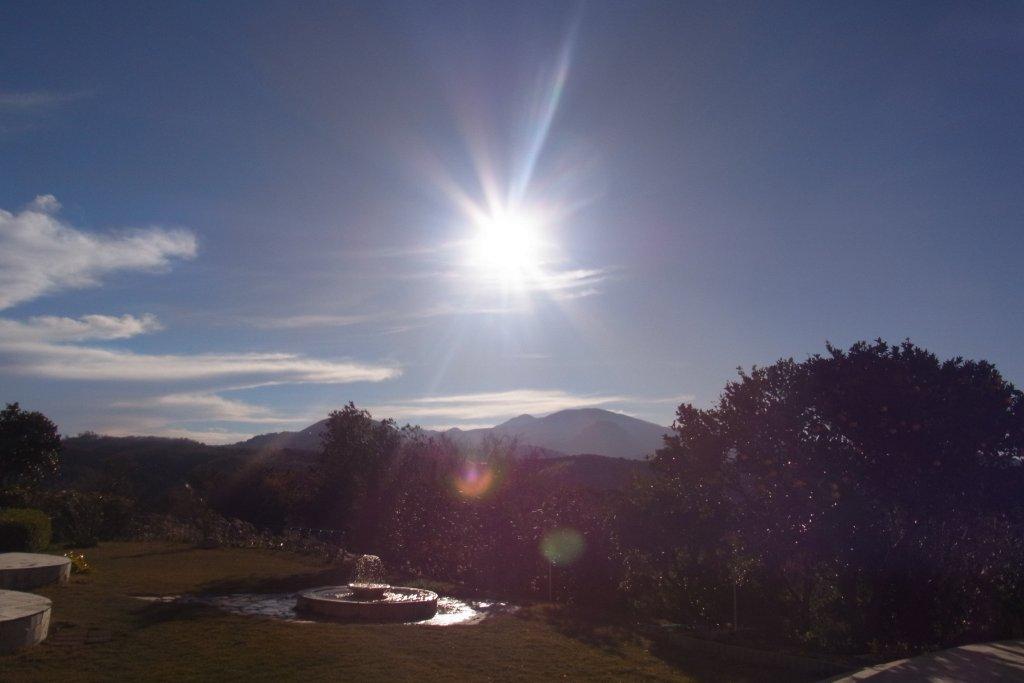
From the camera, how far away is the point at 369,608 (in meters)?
11.3

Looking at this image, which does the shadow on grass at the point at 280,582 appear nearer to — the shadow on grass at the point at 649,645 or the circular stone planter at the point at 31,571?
the circular stone planter at the point at 31,571

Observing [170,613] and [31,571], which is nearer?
[170,613]

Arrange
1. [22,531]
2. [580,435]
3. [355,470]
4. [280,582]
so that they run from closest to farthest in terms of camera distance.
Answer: [280,582] < [22,531] < [355,470] < [580,435]

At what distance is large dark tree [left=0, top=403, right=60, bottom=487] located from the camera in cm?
2508

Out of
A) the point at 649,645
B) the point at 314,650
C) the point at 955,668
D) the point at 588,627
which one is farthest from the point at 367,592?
the point at 955,668

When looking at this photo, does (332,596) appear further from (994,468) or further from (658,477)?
(994,468)

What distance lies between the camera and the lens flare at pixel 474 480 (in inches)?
707

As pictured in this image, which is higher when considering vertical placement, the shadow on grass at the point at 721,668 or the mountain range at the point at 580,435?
the mountain range at the point at 580,435

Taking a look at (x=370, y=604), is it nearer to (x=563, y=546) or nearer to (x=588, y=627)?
(x=588, y=627)

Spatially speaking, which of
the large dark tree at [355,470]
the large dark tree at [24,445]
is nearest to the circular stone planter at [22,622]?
the large dark tree at [355,470]

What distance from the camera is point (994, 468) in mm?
11031

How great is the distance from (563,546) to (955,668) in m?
8.39

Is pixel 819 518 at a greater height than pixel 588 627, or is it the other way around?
pixel 819 518

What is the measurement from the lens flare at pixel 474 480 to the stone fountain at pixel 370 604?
486 cm
